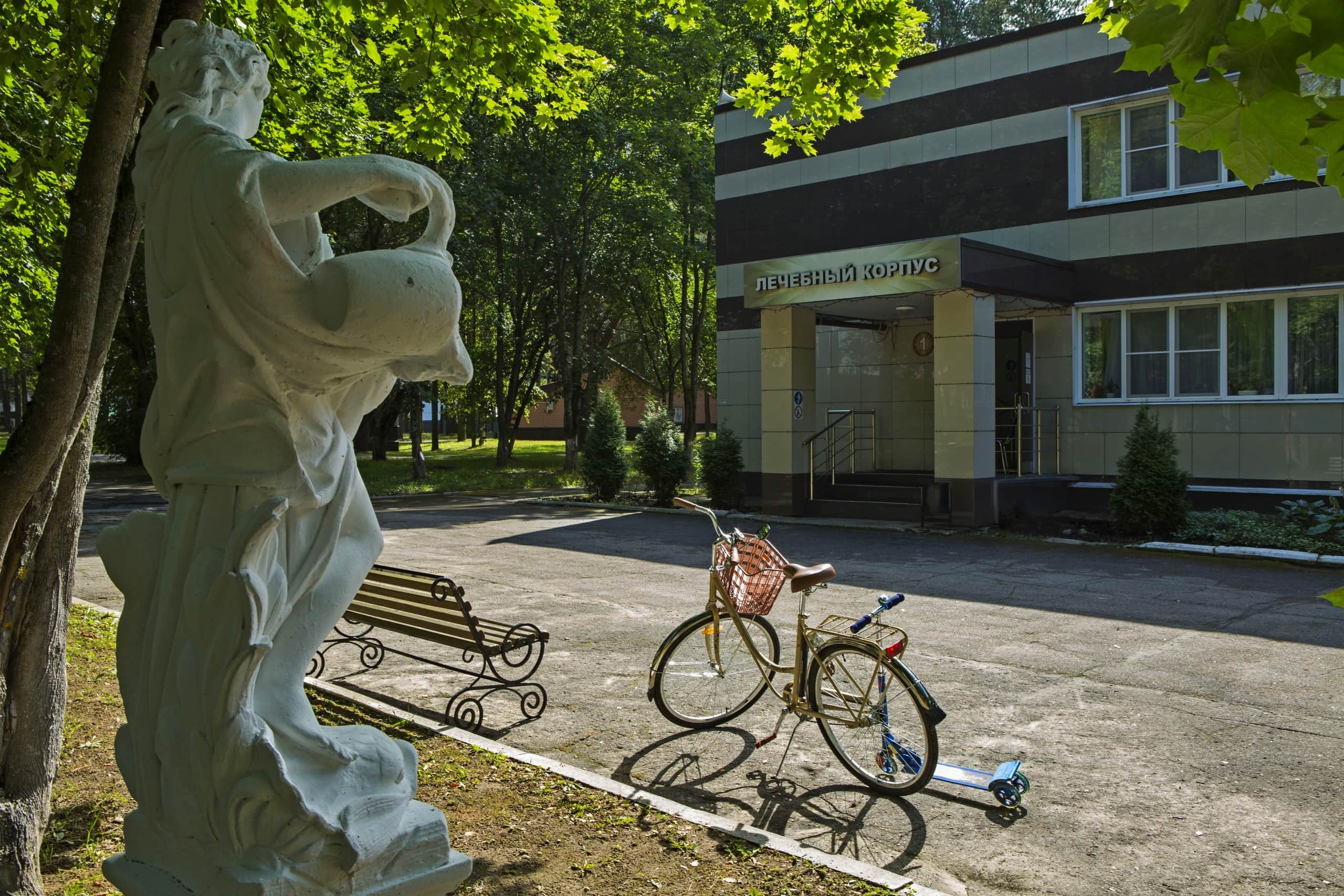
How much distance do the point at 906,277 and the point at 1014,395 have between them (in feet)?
15.4

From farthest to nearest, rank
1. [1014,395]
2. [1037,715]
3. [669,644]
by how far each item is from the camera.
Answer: [1014,395], [1037,715], [669,644]

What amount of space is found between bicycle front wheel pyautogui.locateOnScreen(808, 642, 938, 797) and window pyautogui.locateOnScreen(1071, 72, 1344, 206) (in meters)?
14.7

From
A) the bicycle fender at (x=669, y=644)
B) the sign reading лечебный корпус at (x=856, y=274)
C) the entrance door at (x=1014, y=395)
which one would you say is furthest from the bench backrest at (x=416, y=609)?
the entrance door at (x=1014, y=395)

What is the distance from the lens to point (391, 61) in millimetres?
8406

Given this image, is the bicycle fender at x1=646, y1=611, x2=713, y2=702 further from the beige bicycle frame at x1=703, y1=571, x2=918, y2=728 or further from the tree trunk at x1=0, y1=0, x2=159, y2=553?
the tree trunk at x1=0, y1=0, x2=159, y2=553

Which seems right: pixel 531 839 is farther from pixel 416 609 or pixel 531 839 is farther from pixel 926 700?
pixel 416 609

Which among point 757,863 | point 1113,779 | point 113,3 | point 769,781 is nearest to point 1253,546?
point 1113,779

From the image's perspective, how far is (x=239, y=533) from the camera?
2.45 meters

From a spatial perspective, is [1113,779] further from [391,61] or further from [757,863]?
[391,61]

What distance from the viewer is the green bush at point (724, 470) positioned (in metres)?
20.4

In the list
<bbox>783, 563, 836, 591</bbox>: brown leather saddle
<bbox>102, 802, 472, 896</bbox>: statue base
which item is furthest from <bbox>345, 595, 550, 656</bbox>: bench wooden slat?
<bbox>102, 802, 472, 896</bbox>: statue base

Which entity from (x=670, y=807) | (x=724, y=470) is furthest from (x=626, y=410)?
(x=670, y=807)

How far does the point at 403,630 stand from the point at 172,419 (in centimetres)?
509

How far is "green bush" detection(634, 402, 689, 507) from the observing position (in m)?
22.0
